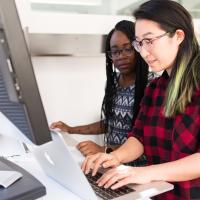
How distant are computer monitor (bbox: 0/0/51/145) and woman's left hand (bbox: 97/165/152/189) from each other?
0.34 meters

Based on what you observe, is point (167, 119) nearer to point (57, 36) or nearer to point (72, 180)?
point (72, 180)

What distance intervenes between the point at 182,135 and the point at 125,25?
74 cm

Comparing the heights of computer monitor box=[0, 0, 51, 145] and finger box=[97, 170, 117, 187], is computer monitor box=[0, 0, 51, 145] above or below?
above

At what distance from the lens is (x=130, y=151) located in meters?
1.15

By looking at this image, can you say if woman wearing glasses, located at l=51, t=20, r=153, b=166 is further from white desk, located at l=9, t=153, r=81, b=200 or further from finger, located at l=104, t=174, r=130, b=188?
finger, located at l=104, t=174, r=130, b=188

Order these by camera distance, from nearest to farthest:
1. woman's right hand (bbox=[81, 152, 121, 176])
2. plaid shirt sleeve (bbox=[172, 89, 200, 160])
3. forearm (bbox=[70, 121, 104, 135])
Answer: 1. woman's right hand (bbox=[81, 152, 121, 176])
2. plaid shirt sleeve (bbox=[172, 89, 200, 160])
3. forearm (bbox=[70, 121, 104, 135])

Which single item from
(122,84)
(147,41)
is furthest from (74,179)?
(122,84)

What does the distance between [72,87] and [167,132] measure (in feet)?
2.95

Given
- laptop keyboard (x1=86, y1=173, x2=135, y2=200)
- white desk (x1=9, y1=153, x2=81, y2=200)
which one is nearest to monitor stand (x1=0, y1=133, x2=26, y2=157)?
white desk (x1=9, y1=153, x2=81, y2=200)

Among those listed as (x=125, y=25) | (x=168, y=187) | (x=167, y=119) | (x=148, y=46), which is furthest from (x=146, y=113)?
(x=125, y=25)

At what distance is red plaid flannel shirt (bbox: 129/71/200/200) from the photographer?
Result: 1.02 meters

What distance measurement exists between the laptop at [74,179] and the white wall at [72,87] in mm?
957

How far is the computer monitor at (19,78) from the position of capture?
1.50 ft

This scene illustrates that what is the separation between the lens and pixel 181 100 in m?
1.03
